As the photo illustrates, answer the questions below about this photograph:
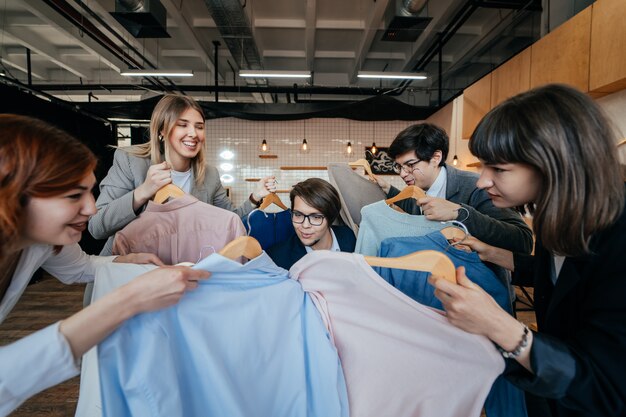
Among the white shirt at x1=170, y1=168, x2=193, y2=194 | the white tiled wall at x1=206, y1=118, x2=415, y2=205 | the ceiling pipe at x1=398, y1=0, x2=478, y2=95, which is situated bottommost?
the white shirt at x1=170, y1=168, x2=193, y2=194

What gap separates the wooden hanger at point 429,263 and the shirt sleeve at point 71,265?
3.37ft

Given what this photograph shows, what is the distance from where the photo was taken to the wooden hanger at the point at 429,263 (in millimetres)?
894

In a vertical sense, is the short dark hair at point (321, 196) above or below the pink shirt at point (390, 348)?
above

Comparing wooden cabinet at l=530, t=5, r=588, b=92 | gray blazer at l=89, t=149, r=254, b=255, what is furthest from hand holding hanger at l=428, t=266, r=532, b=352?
wooden cabinet at l=530, t=5, r=588, b=92

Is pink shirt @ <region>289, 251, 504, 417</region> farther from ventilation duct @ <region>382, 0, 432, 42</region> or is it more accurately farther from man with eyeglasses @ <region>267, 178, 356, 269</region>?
ventilation duct @ <region>382, 0, 432, 42</region>

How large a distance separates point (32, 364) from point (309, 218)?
4.19 feet

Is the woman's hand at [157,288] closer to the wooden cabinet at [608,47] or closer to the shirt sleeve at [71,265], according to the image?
the shirt sleeve at [71,265]

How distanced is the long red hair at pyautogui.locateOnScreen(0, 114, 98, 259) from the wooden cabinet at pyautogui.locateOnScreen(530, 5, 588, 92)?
3530 millimetres

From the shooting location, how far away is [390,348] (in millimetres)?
1020

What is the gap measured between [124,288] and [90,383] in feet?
1.38

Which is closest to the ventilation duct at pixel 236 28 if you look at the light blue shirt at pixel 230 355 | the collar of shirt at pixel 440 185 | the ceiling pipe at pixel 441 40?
the ceiling pipe at pixel 441 40

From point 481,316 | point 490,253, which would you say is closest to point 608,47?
point 490,253

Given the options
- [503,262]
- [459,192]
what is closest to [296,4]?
[459,192]

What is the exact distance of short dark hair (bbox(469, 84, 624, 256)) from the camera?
2.55 feet
